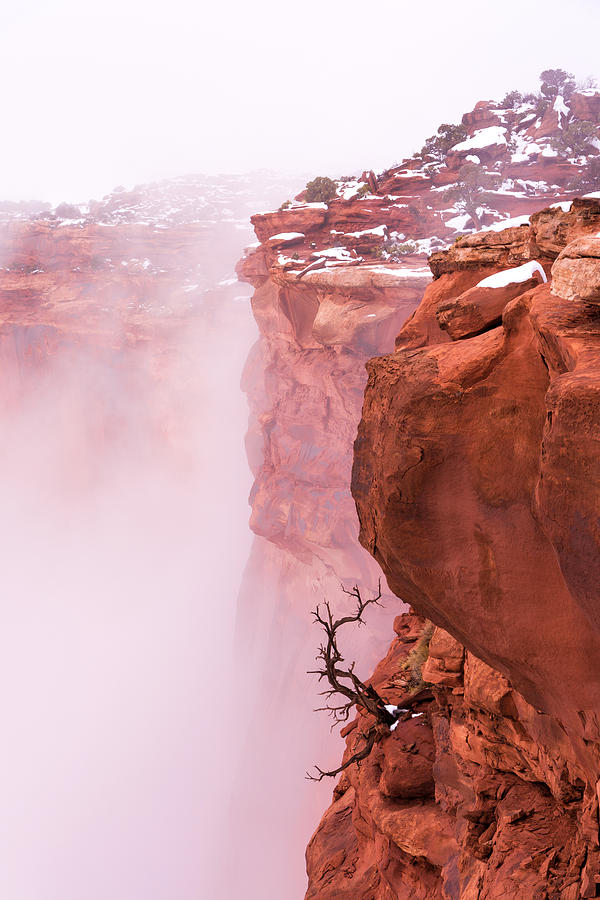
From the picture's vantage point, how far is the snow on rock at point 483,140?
29.6 metres

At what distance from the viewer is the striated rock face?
12.7 ft

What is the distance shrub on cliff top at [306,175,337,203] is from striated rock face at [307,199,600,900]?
2137 centimetres

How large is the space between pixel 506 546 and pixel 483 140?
32.9 metres

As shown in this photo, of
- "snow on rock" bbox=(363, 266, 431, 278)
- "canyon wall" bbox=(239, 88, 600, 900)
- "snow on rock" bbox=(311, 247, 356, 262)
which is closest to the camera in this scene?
"canyon wall" bbox=(239, 88, 600, 900)

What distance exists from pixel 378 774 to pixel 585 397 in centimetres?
812

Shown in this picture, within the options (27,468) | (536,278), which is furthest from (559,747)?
(27,468)

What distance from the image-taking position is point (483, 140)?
30156 millimetres

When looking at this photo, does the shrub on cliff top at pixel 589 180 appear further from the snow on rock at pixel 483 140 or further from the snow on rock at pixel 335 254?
the snow on rock at pixel 335 254

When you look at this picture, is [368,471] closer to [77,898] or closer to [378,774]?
[378,774]

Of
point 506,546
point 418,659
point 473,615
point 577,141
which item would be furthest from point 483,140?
point 473,615

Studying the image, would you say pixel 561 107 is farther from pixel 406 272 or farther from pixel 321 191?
pixel 406 272

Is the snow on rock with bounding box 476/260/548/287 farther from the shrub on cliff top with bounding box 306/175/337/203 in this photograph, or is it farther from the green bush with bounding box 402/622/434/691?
the shrub on cliff top with bounding box 306/175/337/203

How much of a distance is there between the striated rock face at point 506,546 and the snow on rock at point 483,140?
2718 centimetres

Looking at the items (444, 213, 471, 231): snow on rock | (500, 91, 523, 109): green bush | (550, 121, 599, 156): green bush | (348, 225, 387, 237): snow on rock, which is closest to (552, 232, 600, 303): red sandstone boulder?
(348, 225, 387, 237): snow on rock
